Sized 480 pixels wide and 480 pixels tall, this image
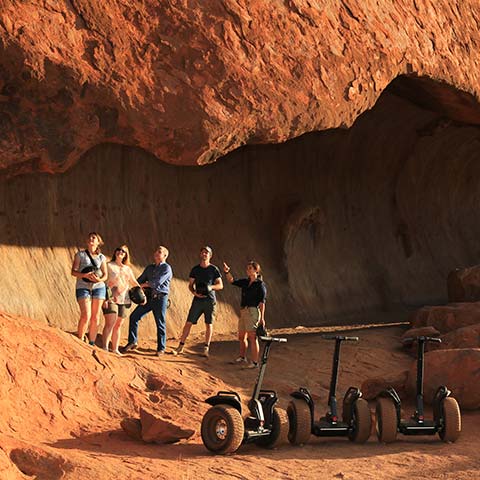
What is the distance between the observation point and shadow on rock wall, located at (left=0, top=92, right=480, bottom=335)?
13.2 m

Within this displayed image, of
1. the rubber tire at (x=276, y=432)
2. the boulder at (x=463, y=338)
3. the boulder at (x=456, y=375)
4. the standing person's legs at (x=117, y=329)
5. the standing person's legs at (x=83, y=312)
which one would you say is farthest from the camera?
the boulder at (x=463, y=338)

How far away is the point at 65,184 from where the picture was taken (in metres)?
13.6

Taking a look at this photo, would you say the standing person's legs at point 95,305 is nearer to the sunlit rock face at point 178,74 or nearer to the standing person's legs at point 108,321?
the standing person's legs at point 108,321

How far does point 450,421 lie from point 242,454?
2.27m

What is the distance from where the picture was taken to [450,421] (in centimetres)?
951

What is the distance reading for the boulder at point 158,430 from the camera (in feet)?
28.5

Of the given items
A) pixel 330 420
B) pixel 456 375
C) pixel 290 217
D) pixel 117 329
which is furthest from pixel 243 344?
pixel 290 217

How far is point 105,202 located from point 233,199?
2942 millimetres

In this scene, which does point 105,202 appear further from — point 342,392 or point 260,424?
point 260,424

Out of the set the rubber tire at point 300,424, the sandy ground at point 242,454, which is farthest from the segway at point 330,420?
the sandy ground at point 242,454

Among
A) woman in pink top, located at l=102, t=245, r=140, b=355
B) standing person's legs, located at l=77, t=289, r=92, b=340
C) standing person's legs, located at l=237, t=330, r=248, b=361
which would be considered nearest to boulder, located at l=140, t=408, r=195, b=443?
standing person's legs, located at l=77, t=289, r=92, b=340

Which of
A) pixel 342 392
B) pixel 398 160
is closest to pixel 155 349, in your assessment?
pixel 342 392

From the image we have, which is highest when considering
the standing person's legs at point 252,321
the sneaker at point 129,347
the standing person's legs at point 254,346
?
the standing person's legs at point 252,321

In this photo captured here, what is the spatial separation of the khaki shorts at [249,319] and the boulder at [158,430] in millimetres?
3358
